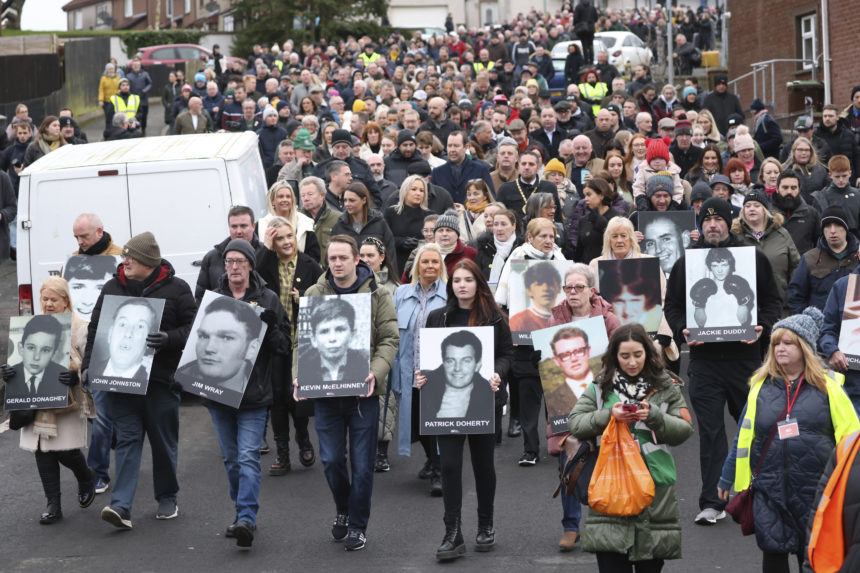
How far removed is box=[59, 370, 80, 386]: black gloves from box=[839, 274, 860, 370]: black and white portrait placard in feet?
17.4

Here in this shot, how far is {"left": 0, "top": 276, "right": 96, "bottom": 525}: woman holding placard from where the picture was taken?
34.8 feet

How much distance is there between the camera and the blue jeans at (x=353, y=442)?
966 cm

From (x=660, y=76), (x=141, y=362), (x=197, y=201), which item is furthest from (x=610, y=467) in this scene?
(x=660, y=76)

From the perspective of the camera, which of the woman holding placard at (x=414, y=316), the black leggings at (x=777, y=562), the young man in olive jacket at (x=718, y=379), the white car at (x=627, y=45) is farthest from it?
the white car at (x=627, y=45)

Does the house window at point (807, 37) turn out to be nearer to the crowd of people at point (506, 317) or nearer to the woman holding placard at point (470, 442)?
the crowd of people at point (506, 317)

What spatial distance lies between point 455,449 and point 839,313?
277cm

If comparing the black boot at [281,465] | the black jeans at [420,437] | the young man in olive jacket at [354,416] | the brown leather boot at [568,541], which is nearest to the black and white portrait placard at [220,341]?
the young man in olive jacket at [354,416]

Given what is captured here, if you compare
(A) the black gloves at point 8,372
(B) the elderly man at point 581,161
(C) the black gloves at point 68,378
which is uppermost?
(B) the elderly man at point 581,161

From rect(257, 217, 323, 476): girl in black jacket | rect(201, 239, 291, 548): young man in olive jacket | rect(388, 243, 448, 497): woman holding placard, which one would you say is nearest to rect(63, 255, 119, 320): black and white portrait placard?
rect(257, 217, 323, 476): girl in black jacket

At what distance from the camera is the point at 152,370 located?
10359mm

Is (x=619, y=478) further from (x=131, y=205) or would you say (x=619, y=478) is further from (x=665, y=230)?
(x=131, y=205)

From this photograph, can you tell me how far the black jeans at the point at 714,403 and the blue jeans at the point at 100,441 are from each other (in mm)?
4178

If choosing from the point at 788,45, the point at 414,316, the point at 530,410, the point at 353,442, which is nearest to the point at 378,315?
the point at 353,442

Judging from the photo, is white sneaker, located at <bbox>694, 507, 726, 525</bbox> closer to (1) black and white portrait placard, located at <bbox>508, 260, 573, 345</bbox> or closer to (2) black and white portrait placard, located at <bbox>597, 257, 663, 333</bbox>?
(2) black and white portrait placard, located at <bbox>597, 257, 663, 333</bbox>
